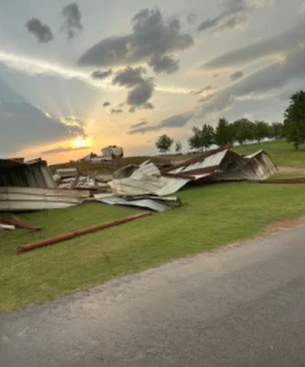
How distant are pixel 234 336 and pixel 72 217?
11237 mm

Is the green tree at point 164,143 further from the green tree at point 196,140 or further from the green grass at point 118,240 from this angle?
the green grass at point 118,240

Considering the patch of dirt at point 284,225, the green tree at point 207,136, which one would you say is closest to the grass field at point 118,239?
the patch of dirt at point 284,225

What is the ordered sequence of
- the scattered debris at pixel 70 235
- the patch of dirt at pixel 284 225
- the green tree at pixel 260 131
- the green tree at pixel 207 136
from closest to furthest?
the scattered debris at pixel 70 235
the patch of dirt at pixel 284 225
the green tree at pixel 207 136
the green tree at pixel 260 131

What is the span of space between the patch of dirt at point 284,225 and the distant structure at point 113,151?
38061mm

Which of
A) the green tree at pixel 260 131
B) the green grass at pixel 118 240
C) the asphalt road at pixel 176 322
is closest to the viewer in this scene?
the asphalt road at pixel 176 322

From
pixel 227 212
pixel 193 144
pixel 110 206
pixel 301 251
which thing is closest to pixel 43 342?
pixel 301 251

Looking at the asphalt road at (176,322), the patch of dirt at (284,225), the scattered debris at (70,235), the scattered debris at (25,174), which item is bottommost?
the patch of dirt at (284,225)

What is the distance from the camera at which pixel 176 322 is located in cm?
536

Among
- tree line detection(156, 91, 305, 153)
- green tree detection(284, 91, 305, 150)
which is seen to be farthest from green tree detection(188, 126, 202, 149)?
green tree detection(284, 91, 305, 150)

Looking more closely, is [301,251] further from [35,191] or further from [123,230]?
[35,191]

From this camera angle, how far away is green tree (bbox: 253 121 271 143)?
286 feet

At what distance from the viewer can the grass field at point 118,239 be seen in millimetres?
7438

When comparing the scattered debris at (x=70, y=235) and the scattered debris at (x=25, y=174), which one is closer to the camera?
the scattered debris at (x=70, y=235)

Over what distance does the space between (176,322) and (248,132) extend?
78072mm
